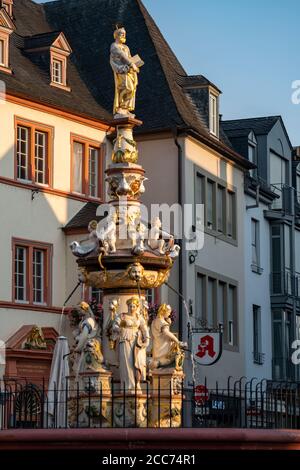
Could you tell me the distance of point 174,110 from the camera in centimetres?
4309

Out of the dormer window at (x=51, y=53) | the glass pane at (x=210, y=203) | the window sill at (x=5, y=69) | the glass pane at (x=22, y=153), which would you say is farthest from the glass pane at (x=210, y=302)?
the window sill at (x=5, y=69)

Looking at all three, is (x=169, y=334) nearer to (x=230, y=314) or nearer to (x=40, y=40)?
(x=40, y=40)

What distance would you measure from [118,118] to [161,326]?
11.7 feet

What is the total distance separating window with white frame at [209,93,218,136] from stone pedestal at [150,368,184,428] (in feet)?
81.0

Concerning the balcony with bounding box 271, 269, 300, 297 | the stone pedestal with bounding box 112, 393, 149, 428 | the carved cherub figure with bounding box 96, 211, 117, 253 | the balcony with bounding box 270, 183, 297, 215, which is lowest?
the stone pedestal with bounding box 112, 393, 149, 428

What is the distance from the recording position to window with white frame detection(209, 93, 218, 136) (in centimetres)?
4580

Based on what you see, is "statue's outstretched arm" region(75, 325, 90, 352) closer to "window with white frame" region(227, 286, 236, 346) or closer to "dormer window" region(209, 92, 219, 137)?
"window with white frame" region(227, 286, 236, 346)

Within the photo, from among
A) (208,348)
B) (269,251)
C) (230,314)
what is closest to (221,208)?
(230,314)

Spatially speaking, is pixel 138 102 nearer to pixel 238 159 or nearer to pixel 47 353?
pixel 238 159

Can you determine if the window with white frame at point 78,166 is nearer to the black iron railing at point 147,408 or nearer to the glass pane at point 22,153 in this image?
the glass pane at point 22,153

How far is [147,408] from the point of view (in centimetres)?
2045

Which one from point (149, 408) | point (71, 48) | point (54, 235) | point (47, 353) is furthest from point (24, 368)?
point (149, 408)

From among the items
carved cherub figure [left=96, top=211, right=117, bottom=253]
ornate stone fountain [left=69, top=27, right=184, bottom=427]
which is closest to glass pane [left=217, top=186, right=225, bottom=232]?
ornate stone fountain [left=69, top=27, right=184, bottom=427]

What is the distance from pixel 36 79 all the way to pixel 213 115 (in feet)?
25.4
